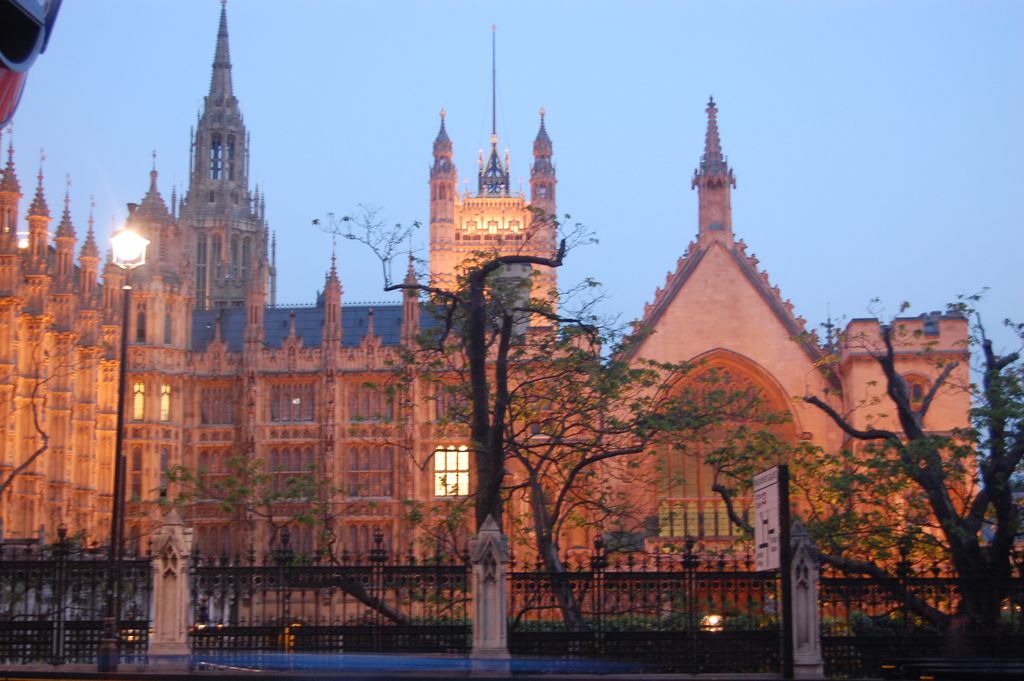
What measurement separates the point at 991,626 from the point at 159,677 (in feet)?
37.9

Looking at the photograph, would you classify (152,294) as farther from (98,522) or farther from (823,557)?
(823,557)

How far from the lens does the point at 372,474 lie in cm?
6028

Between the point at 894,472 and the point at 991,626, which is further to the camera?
the point at 894,472

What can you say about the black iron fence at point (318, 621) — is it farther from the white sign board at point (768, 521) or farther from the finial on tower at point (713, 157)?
the finial on tower at point (713, 157)

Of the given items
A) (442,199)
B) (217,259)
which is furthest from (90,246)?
(442,199)

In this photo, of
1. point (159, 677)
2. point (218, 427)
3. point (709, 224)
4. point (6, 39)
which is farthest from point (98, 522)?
→ point (6, 39)

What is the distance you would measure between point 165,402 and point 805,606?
1864 inches

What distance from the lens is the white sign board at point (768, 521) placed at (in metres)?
13.9

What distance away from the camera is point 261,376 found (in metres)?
61.5

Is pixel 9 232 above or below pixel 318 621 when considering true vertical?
above

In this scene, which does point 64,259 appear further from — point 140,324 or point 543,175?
point 543,175

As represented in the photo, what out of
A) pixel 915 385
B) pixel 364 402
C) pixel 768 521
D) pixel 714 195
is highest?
pixel 714 195

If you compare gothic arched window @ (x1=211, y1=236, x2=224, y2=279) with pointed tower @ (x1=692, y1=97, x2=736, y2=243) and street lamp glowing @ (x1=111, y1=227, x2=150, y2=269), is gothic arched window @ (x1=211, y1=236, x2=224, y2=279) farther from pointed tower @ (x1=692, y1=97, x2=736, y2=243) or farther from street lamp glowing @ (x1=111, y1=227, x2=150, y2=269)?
street lamp glowing @ (x1=111, y1=227, x2=150, y2=269)

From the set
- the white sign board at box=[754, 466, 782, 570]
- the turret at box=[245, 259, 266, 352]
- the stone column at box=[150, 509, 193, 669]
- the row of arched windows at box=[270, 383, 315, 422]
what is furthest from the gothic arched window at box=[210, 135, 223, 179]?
the white sign board at box=[754, 466, 782, 570]
